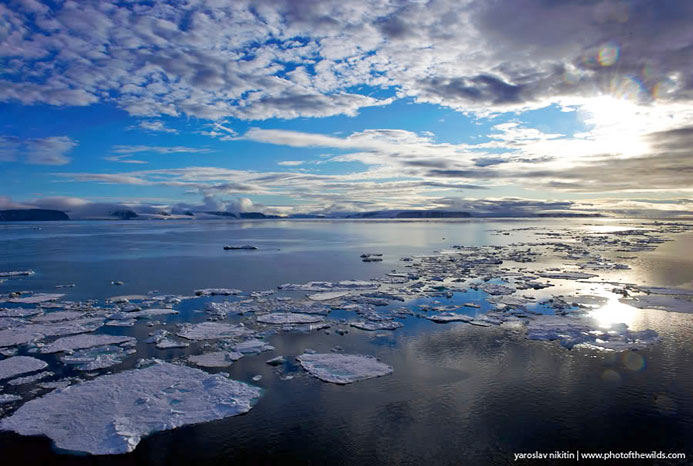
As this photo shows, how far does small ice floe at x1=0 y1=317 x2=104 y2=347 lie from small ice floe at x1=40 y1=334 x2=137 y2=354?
662mm

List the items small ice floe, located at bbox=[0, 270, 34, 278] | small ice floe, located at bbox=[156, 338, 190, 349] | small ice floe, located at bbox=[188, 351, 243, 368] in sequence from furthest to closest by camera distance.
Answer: small ice floe, located at bbox=[0, 270, 34, 278]
small ice floe, located at bbox=[156, 338, 190, 349]
small ice floe, located at bbox=[188, 351, 243, 368]

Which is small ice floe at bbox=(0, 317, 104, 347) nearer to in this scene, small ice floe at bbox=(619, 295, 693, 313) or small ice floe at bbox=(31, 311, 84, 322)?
small ice floe at bbox=(31, 311, 84, 322)

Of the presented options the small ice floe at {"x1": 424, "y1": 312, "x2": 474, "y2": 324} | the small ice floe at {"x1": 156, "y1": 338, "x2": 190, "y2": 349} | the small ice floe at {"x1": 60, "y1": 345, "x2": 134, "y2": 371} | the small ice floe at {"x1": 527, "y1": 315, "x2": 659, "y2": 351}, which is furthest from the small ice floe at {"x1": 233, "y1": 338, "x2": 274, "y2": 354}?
the small ice floe at {"x1": 527, "y1": 315, "x2": 659, "y2": 351}

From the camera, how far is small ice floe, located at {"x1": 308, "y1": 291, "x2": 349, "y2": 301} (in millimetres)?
16688

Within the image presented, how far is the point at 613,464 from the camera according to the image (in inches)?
246

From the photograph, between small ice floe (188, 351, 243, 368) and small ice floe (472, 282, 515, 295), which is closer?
small ice floe (188, 351, 243, 368)

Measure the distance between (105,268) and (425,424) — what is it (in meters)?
24.3

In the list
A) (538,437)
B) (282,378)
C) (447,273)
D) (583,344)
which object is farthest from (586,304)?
(282,378)

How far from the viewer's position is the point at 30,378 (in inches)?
347

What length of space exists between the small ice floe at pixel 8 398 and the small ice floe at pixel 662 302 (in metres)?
18.4

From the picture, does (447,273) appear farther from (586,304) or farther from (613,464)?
(613,464)

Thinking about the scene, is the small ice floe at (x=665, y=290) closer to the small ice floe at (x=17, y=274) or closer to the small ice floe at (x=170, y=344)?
the small ice floe at (x=170, y=344)

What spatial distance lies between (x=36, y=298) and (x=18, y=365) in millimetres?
8520

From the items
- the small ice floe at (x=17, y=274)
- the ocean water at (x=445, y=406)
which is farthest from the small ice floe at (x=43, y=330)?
the small ice floe at (x=17, y=274)
